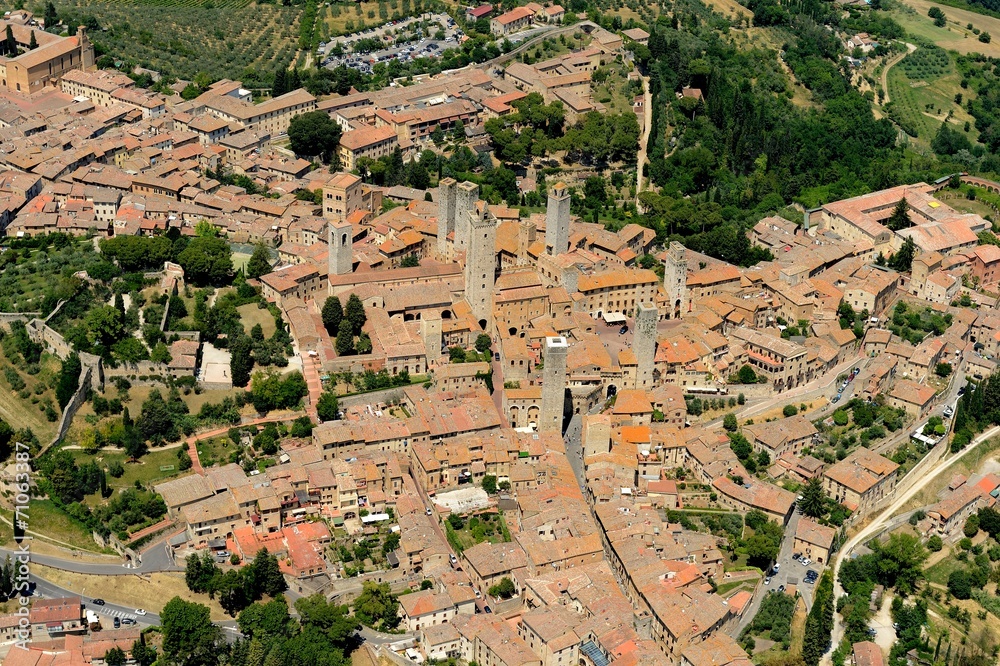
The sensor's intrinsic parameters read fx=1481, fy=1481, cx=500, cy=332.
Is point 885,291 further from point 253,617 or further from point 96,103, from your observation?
point 96,103

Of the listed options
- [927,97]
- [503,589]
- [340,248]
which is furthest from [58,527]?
[927,97]

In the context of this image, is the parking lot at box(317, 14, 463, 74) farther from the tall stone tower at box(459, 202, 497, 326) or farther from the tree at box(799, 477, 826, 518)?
the tree at box(799, 477, 826, 518)

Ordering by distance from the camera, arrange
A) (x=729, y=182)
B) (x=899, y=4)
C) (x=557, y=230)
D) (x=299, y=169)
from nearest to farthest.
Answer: (x=557, y=230) < (x=299, y=169) < (x=729, y=182) < (x=899, y=4)

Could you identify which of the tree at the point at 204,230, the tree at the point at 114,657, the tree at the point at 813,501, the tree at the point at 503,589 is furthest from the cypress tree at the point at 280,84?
the tree at the point at 114,657

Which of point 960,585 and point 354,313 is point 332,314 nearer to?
point 354,313

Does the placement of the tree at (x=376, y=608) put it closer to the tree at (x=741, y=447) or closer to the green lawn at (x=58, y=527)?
the green lawn at (x=58, y=527)

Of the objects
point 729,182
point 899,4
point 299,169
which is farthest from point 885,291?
point 899,4
